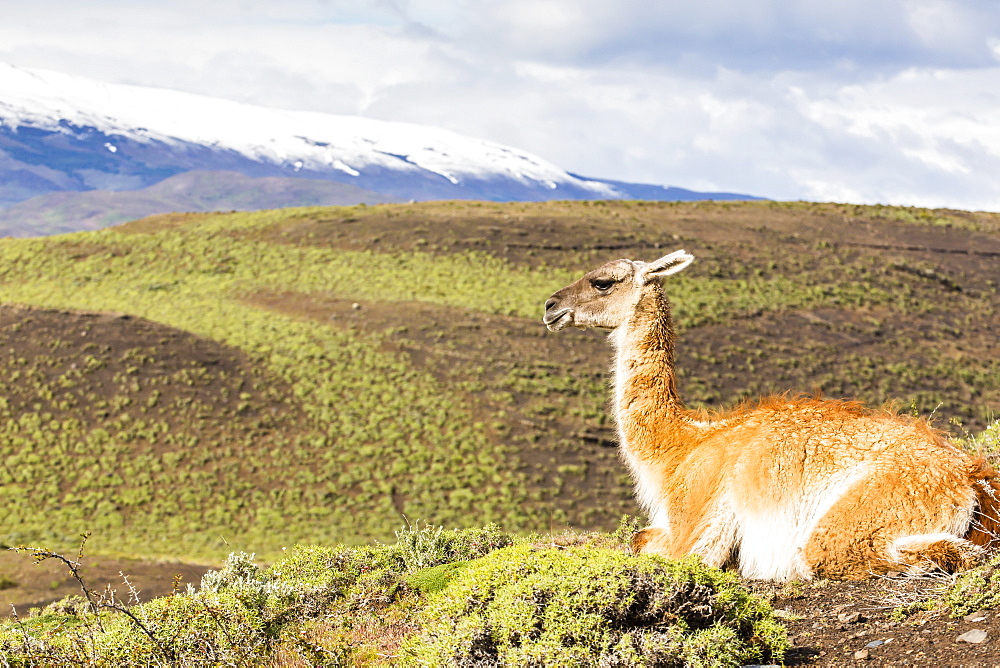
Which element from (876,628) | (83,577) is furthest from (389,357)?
(876,628)

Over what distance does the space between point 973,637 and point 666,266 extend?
3.41 m

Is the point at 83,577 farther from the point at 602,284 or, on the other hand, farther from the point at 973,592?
the point at 973,592

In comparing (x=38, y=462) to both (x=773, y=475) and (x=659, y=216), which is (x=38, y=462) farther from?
(x=659, y=216)

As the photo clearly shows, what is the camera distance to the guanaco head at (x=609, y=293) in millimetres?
6765

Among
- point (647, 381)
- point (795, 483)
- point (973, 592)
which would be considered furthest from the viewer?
point (647, 381)

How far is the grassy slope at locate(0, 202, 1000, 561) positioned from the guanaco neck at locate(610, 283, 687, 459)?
17.9m

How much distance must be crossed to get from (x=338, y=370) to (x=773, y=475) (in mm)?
29750

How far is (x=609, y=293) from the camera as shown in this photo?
23.0 feet

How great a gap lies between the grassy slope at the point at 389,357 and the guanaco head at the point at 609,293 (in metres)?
17.5

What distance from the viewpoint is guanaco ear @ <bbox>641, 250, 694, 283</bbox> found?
653 cm

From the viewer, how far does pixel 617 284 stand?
6973 millimetres

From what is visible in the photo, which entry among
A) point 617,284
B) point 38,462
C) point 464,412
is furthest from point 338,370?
point 617,284

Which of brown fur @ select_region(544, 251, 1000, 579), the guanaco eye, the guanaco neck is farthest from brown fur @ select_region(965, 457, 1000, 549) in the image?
the guanaco eye

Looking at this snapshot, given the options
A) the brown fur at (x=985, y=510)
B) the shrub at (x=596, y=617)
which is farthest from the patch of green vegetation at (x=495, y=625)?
the brown fur at (x=985, y=510)
